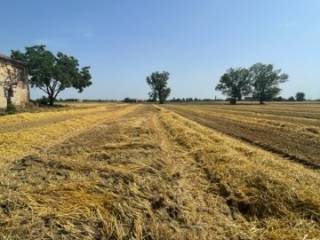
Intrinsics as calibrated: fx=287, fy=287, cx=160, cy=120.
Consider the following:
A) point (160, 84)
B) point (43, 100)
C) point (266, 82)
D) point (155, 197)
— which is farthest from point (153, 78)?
point (155, 197)

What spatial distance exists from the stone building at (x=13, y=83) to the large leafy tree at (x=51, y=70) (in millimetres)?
4730

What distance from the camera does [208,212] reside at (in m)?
4.46

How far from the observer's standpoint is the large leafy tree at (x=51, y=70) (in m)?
40.8

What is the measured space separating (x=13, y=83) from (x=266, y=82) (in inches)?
3221

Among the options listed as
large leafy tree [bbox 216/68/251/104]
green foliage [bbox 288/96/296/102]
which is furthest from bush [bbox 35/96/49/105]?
green foliage [bbox 288/96/296/102]

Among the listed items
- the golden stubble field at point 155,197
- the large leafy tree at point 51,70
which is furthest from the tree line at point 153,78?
the golden stubble field at point 155,197

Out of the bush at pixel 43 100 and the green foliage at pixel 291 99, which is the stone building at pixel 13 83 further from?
the green foliage at pixel 291 99

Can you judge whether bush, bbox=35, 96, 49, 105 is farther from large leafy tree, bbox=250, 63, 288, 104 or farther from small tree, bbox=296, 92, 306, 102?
small tree, bbox=296, 92, 306, 102

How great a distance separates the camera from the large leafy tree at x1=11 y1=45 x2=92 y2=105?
40.8m

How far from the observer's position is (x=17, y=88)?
110ft

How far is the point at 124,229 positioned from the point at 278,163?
5.11 meters

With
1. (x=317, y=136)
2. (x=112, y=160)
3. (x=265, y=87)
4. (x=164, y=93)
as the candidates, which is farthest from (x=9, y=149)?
(x=164, y=93)

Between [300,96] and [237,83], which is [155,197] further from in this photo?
[300,96]

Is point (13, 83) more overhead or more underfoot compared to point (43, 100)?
more overhead
